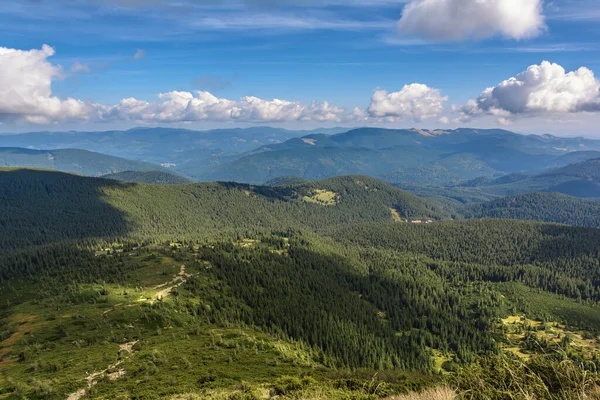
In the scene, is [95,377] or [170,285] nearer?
[95,377]

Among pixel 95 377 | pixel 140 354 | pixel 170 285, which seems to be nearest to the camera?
pixel 95 377

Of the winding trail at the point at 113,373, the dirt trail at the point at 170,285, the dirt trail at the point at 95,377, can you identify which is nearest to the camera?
the dirt trail at the point at 95,377

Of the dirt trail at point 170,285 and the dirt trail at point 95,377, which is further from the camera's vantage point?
the dirt trail at point 170,285

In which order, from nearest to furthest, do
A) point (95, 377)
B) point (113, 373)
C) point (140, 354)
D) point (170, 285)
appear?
point (95, 377)
point (113, 373)
point (140, 354)
point (170, 285)

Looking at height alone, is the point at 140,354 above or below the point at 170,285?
above

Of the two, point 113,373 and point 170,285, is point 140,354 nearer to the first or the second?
point 113,373

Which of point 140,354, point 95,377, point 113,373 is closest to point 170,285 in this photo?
point 140,354

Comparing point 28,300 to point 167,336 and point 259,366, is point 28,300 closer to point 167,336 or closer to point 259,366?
point 167,336

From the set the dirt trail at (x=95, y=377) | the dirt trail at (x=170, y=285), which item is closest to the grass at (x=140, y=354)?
the dirt trail at (x=95, y=377)

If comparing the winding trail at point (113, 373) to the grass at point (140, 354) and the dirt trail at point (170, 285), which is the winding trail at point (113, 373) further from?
the grass at point (140, 354)

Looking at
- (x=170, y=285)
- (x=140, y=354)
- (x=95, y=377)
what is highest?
(x=95, y=377)

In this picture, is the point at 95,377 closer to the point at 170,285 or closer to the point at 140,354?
the point at 140,354

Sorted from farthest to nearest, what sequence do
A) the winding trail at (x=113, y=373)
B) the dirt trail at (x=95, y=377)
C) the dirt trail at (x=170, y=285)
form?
the dirt trail at (x=170, y=285)
the winding trail at (x=113, y=373)
the dirt trail at (x=95, y=377)
